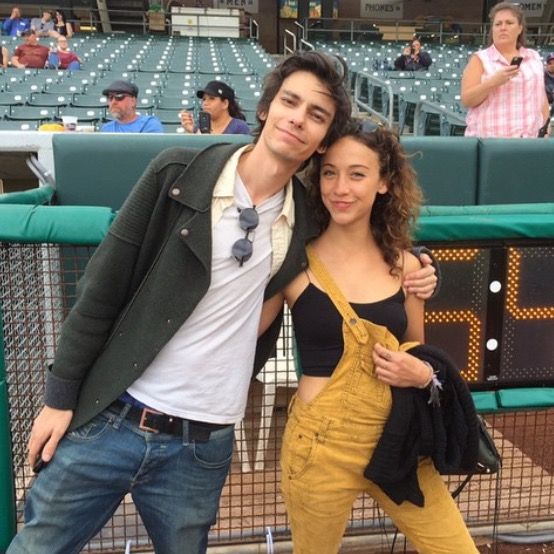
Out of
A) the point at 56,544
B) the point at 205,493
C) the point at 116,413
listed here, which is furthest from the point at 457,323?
the point at 56,544

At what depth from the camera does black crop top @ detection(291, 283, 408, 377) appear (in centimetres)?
179

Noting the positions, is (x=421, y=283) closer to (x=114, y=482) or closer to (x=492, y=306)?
(x=492, y=306)

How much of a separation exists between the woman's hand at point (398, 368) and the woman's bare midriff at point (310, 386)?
5.8 inches

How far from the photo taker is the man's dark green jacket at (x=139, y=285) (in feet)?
5.31

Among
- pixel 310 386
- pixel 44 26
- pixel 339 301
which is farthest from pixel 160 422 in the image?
pixel 44 26

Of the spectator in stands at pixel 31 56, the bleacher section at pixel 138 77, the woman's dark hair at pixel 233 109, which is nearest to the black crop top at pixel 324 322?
the woman's dark hair at pixel 233 109

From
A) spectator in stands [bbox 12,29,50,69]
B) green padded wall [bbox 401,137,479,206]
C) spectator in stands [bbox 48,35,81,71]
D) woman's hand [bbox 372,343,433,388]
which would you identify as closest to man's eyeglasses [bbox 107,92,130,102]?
green padded wall [bbox 401,137,479,206]

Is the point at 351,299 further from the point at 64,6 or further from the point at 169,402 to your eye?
the point at 64,6

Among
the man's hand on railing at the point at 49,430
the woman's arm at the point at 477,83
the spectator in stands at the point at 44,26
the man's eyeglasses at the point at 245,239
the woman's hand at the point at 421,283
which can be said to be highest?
the spectator in stands at the point at 44,26

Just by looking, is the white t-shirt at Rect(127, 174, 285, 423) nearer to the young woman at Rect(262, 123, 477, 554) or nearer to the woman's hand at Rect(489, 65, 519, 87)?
the young woman at Rect(262, 123, 477, 554)

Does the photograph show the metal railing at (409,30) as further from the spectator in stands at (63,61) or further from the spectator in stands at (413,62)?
the spectator in stands at (63,61)

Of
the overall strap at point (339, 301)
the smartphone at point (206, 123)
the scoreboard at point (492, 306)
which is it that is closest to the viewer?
the overall strap at point (339, 301)

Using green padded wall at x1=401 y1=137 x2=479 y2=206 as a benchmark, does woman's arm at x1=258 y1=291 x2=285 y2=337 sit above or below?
below

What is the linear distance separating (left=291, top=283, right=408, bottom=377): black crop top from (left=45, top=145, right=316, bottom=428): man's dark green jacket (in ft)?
1.04
